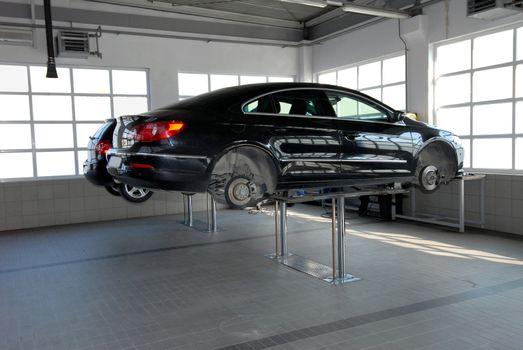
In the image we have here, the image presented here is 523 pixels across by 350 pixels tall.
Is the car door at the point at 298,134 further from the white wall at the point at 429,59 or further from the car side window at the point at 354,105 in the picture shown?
the white wall at the point at 429,59

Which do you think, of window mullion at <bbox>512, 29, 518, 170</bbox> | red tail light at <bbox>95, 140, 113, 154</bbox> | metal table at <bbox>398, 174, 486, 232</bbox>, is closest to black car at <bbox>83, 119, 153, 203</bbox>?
red tail light at <bbox>95, 140, 113, 154</bbox>

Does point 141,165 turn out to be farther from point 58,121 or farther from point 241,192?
point 58,121

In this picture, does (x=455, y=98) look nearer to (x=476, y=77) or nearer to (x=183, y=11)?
(x=476, y=77)

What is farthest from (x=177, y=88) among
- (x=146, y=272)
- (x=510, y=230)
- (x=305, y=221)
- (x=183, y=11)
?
(x=510, y=230)

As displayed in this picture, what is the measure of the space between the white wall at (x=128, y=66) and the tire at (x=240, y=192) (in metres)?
5.88

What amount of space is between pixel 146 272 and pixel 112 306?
1160 millimetres

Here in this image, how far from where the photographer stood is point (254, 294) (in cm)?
461

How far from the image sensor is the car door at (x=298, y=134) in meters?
4.20

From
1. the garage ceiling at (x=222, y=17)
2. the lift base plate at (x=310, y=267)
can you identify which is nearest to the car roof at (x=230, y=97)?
the lift base plate at (x=310, y=267)

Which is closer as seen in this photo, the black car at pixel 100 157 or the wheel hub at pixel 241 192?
the wheel hub at pixel 241 192

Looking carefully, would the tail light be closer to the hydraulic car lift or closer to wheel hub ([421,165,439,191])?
the hydraulic car lift

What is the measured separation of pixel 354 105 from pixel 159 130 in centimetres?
260

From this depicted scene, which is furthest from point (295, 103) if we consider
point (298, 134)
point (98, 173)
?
point (98, 173)

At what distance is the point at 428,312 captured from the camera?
4.00 metres
